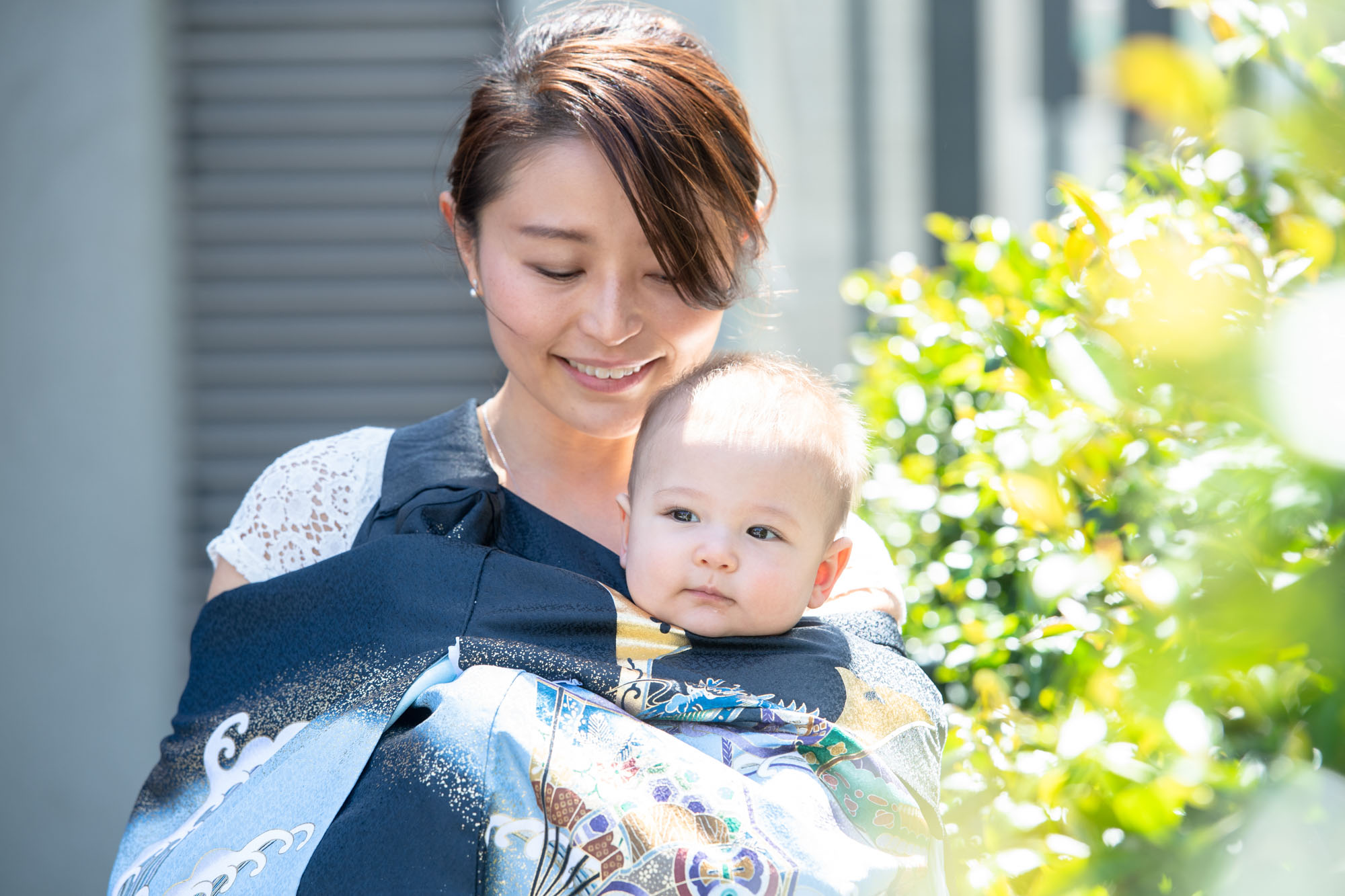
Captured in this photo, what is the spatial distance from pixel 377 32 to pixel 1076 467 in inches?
106

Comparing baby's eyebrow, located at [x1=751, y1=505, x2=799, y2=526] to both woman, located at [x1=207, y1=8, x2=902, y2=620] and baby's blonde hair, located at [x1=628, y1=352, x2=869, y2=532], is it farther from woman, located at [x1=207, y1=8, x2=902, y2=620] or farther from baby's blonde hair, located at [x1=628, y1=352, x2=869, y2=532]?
woman, located at [x1=207, y1=8, x2=902, y2=620]

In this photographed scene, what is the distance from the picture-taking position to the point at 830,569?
152cm

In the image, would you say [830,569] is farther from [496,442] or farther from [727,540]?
[496,442]

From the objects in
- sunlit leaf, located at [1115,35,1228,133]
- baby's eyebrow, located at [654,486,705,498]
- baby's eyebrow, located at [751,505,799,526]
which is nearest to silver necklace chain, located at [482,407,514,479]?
baby's eyebrow, located at [654,486,705,498]

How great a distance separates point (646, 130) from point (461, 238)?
1.44 feet

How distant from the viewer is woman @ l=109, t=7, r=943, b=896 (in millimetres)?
1098

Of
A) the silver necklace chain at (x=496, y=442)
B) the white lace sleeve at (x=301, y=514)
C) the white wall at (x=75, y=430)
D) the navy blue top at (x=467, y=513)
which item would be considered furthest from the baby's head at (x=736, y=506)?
the white wall at (x=75, y=430)

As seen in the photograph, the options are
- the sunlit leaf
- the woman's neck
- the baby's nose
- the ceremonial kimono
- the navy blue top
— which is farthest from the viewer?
the woman's neck

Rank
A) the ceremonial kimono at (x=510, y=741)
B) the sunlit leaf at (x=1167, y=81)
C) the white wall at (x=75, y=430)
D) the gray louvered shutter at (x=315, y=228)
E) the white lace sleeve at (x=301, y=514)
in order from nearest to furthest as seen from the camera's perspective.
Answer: the sunlit leaf at (x=1167, y=81), the ceremonial kimono at (x=510, y=741), the white lace sleeve at (x=301, y=514), the white wall at (x=75, y=430), the gray louvered shutter at (x=315, y=228)

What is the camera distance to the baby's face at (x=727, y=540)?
136 cm

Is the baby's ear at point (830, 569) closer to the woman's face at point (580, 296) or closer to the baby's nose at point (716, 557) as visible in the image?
the baby's nose at point (716, 557)

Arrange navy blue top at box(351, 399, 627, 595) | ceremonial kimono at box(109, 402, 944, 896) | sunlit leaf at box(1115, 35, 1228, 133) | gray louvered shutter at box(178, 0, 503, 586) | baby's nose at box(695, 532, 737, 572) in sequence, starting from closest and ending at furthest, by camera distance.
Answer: sunlit leaf at box(1115, 35, 1228, 133) < ceremonial kimono at box(109, 402, 944, 896) < baby's nose at box(695, 532, 737, 572) < navy blue top at box(351, 399, 627, 595) < gray louvered shutter at box(178, 0, 503, 586)

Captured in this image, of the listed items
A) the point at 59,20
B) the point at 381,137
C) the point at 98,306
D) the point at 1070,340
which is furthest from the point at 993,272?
the point at 59,20

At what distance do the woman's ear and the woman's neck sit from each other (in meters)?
0.20
